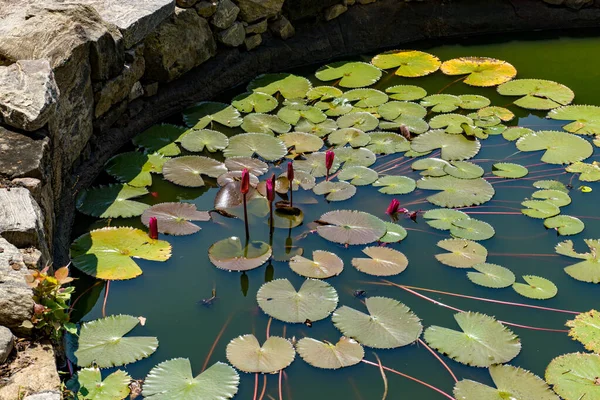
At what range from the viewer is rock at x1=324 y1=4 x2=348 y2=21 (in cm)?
532

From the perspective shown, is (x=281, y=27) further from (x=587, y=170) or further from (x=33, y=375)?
(x=33, y=375)

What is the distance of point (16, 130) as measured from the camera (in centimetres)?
299

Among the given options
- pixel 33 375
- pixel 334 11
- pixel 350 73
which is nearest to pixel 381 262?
pixel 33 375

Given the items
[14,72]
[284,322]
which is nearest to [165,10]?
[14,72]

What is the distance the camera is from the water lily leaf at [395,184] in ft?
12.0

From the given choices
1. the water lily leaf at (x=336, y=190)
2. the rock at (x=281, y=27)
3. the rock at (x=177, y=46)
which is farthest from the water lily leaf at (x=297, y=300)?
the rock at (x=281, y=27)

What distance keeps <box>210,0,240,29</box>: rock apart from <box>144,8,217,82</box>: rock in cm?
8

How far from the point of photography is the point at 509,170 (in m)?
3.84

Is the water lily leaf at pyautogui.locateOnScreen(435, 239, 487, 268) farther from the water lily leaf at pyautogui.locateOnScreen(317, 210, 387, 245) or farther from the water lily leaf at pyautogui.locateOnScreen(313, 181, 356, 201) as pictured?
the water lily leaf at pyautogui.locateOnScreen(313, 181, 356, 201)

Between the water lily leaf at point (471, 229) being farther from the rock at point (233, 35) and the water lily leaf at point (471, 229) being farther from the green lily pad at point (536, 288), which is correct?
the rock at point (233, 35)

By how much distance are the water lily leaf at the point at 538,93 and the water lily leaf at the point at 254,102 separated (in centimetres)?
158

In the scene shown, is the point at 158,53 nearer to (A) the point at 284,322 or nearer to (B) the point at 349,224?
(B) the point at 349,224

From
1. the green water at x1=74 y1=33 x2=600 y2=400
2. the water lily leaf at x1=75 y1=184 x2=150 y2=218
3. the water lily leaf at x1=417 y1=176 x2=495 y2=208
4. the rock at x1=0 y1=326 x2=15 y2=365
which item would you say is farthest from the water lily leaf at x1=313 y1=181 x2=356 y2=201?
the rock at x1=0 y1=326 x2=15 y2=365

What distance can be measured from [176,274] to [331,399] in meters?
0.99
